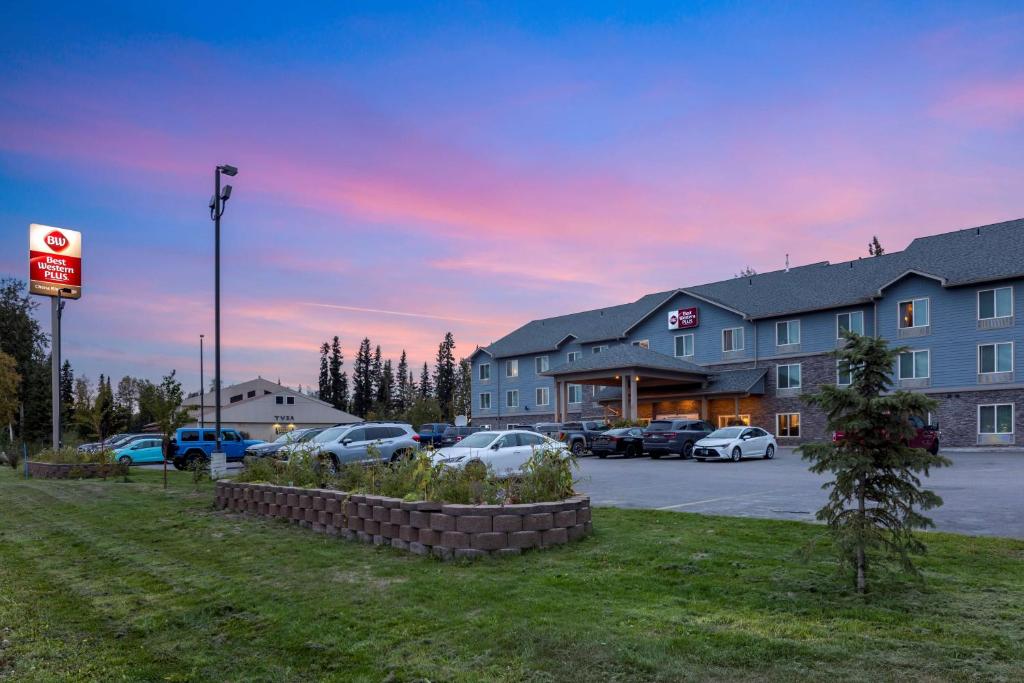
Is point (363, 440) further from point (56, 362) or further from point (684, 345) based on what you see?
point (684, 345)

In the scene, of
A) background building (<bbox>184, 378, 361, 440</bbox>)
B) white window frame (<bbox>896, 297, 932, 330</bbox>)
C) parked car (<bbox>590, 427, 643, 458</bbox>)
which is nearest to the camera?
parked car (<bbox>590, 427, 643, 458</bbox>)

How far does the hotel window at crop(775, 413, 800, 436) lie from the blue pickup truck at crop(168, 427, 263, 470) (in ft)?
95.6

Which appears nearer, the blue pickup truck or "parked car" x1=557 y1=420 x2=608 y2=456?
the blue pickup truck

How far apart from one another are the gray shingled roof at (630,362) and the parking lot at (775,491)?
1615 cm

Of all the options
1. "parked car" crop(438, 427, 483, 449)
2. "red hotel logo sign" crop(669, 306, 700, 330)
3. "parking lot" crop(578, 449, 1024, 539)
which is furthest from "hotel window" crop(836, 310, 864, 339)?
"parked car" crop(438, 427, 483, 449)

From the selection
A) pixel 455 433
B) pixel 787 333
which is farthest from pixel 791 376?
pixel 455 433

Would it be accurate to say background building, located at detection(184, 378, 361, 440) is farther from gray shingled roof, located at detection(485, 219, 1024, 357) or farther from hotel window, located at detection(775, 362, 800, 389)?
hotel window, located at detection(775, 362, 800, 389)

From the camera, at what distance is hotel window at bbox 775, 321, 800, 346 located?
43656 millimetres

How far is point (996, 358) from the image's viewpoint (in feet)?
117

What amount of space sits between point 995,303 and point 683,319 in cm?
1798

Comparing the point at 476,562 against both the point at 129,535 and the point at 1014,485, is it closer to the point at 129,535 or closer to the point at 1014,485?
the point at 129,535

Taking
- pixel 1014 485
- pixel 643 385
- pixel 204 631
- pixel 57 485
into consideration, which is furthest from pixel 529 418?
pixel 204 631

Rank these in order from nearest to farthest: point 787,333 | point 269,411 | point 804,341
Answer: point 804,341
point 787,333
point 269,411

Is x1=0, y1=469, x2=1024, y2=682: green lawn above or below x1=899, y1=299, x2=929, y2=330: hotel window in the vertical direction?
below
